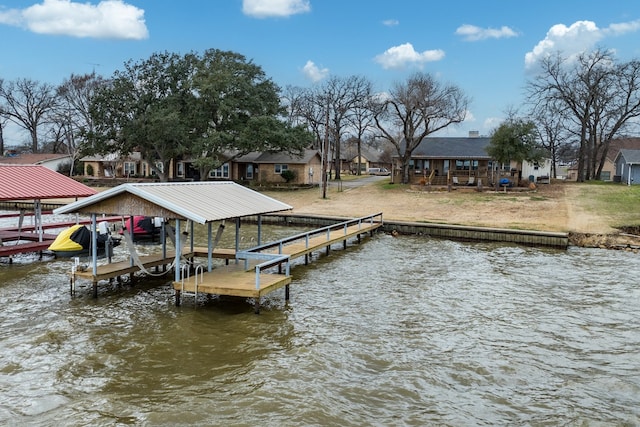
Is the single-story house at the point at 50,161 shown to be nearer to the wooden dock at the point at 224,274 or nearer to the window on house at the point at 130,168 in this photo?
the window on house at the point at 130,168

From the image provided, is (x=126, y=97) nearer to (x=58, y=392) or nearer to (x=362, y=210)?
(x=362, y=210)

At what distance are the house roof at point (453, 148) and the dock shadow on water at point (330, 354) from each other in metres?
28.7

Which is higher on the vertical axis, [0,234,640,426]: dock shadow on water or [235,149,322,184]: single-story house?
[235,149,322,184]: single-story house

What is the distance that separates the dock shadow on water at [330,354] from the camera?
7.45 metres

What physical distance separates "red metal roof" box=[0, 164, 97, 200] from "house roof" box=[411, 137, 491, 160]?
102 ft

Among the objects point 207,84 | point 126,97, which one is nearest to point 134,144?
point 126,97

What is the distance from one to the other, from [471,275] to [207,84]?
28.6 meters

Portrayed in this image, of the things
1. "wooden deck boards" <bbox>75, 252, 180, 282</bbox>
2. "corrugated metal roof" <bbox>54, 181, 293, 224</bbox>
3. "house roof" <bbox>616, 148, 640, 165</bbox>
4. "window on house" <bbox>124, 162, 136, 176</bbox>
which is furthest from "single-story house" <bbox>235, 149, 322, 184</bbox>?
"wooden deck boards" <bbox>75, 252, 180, 282</bbox>

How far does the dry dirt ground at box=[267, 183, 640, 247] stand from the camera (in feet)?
80.2

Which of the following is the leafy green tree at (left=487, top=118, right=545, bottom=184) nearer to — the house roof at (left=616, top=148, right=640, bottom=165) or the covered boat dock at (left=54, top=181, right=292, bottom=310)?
the house roof at (left=616, top=148, right=640, bottom=165)

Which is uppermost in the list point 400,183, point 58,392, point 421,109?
point 421,109

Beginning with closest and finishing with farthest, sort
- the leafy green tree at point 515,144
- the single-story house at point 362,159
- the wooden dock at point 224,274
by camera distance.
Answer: the wooden dock at point 224,274
the leafy green tree at point 515,144
the single-story house at point 362,159

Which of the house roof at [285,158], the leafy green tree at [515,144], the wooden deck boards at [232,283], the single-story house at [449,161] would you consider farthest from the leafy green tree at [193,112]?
the wooden deck boards at [232,283]

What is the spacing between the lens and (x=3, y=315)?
11.4 metres
